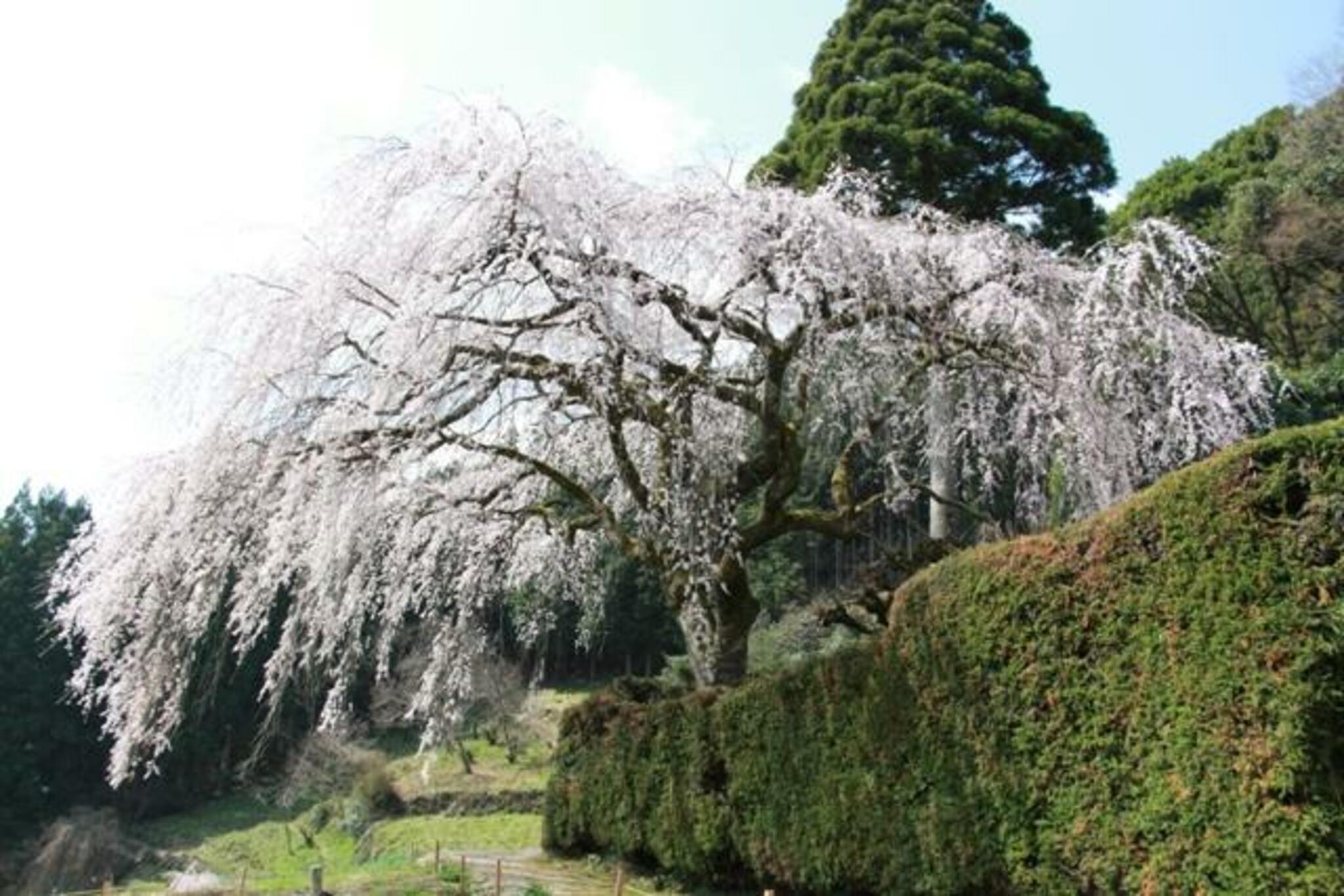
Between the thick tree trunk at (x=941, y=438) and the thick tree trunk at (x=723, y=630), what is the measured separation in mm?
1693

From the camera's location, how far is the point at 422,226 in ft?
18.8

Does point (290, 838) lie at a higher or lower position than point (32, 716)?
lower

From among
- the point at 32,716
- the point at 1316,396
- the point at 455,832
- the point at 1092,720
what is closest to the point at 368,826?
the point at 455,832

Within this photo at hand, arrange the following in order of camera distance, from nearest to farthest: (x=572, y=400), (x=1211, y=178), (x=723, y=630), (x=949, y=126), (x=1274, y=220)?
1. (x=572, y=400)
2. (x=723, y=630)
3. (x=949, y=126)
4. (x=1274, y=220)
5. (x=1211, y=178)

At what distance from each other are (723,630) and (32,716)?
28.2m

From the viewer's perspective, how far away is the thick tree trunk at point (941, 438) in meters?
7.96

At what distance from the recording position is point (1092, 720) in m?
4.84

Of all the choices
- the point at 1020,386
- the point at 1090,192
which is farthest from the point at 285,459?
the point at 1090,192

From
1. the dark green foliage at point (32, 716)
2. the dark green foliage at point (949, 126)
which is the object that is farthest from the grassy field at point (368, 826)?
the dark green foliage at point (949, 126)

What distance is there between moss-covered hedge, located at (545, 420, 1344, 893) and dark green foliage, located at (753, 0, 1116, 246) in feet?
23.5

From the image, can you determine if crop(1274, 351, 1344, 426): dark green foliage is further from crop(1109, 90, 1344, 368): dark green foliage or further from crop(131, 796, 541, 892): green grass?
crop(131, 796, 541, 892): green grass

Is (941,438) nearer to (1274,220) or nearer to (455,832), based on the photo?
(1274,220)

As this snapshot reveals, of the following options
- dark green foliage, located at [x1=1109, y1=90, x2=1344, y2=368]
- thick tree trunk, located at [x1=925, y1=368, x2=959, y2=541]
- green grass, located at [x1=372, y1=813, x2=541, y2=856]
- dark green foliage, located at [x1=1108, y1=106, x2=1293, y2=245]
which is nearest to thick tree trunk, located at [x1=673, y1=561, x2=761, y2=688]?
thick tree trunk, located at [x1=925, y1=368, x2=959, y2=541]

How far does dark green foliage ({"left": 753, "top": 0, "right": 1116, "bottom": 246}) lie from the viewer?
1219 centimetres
